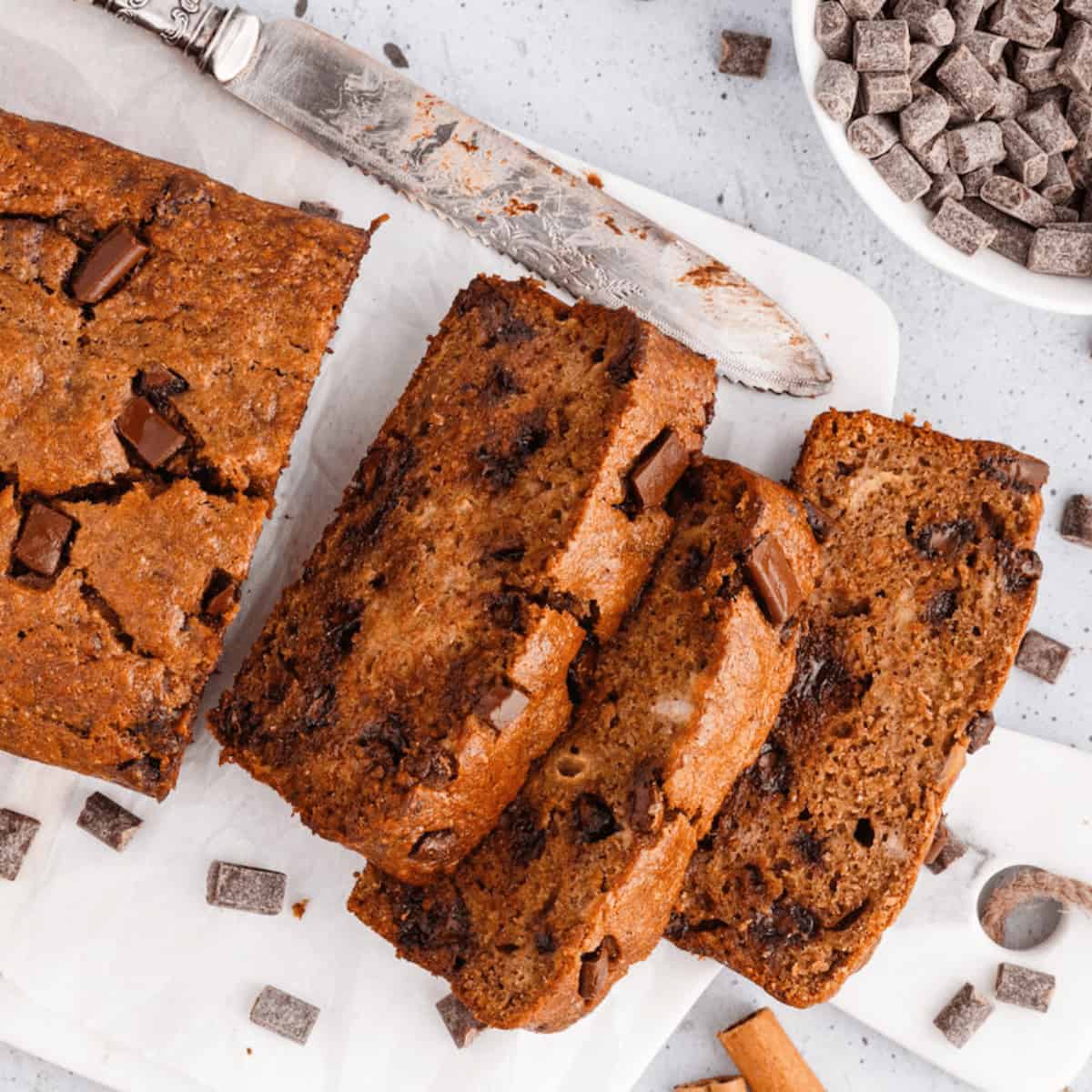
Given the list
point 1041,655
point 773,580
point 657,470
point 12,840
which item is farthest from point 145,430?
point 1041,655

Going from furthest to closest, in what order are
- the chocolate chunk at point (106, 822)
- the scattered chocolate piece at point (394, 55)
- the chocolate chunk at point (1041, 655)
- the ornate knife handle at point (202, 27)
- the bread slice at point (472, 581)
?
the chocolate chunk at point (1041, 655), the scattered chocolate piece at point (394, 55), the chocolate chunk at point (106, 822), the ornate knife handle at point (202, 27), the bread slice at point (472, 581)

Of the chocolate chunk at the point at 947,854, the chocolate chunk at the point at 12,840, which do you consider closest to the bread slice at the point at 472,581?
the chocolate chunk at the point at 12,840

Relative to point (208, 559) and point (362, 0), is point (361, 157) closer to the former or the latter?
point (362, 0)

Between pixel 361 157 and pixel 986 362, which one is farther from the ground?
pixel 361 157

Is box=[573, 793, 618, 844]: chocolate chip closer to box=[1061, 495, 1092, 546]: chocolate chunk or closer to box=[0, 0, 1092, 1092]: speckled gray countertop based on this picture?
box=[0, 0, 1092, 1092]: speckled gray countertop

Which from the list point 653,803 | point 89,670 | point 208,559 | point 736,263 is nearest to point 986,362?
point 736,263

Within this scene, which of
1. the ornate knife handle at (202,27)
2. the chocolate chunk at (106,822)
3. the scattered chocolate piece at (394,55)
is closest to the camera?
the ornate knife handle at (202,27)

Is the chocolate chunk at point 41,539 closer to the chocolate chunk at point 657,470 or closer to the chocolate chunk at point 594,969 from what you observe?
the chocolate chunk at point 657,470
